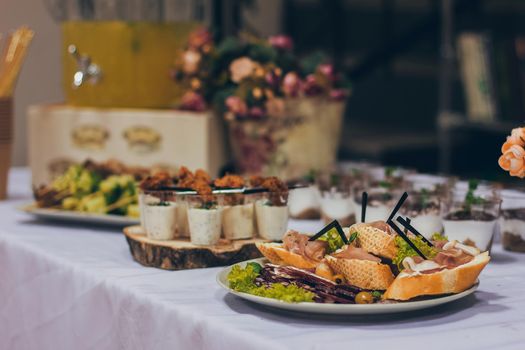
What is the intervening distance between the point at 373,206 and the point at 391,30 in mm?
3125

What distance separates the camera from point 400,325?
3.97 ft

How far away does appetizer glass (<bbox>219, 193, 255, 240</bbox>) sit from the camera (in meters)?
1.59

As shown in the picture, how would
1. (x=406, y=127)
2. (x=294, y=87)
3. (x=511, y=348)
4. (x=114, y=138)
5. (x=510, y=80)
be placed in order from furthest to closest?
1. (x=406, y=127)
2. (x=510, y=80)
3. (x=114, y=138)
4. (x=294, y=87)
5. (x=511, y=348)

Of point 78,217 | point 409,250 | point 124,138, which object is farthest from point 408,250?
point 124,138

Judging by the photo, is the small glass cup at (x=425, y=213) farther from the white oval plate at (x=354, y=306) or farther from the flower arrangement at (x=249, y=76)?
the flower arrangement at (x=249, y=76)

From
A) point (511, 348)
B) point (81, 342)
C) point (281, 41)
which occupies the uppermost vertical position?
point (281, 41)

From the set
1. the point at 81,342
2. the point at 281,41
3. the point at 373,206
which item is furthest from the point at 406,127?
the point at 81,342

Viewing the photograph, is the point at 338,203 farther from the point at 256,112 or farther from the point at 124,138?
the point at 124,138

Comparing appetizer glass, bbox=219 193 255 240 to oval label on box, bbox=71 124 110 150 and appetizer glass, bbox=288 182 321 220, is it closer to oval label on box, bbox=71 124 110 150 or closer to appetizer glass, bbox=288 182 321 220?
appetizer glass, bbox=288 182 321 220

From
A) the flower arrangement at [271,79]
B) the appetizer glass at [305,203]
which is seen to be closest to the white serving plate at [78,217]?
the appetizer glass at [305,203]

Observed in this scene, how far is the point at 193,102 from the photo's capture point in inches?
91.0

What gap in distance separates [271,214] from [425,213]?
268 mm

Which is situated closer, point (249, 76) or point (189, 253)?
point (189, 253)

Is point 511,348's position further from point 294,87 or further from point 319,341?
point 294,87
